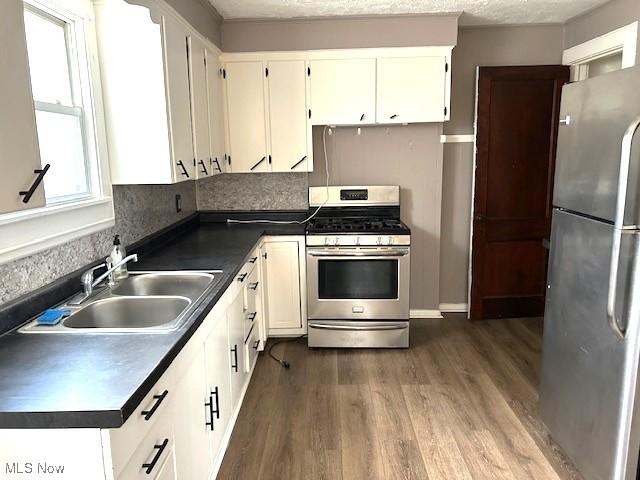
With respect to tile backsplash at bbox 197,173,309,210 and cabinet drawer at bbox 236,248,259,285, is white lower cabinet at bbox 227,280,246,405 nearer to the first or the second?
cabinet drawer at bbox 236,248,259,285

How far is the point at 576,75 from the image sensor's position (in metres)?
3.76

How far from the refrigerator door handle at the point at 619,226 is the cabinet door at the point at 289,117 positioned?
2.27 metres

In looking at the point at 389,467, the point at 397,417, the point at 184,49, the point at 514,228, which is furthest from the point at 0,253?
the point at 514,228

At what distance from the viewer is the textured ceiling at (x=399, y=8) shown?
10.3ft

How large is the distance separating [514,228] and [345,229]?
1.55 meters

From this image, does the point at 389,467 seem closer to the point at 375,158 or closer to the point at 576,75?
the point at 375,158

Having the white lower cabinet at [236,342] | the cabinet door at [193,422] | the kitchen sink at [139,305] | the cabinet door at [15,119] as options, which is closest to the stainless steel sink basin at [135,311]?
the kitchen sink at [139,305]

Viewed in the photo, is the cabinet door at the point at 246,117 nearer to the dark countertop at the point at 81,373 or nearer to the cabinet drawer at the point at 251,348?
the cabinet drawer at the point at 251,348

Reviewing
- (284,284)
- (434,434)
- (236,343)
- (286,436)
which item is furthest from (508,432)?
(284,284)

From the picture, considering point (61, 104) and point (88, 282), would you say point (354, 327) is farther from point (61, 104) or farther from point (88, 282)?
point (61, 104)

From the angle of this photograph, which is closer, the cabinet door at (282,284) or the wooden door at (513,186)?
the cabinet door at (282,284)

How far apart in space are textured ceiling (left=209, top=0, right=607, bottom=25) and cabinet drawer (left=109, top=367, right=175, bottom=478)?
8.49ft

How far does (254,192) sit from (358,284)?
120 centimetres

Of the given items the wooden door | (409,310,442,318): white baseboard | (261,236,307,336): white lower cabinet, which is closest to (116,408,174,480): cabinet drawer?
(261,236,307,336): white lower cabinet
